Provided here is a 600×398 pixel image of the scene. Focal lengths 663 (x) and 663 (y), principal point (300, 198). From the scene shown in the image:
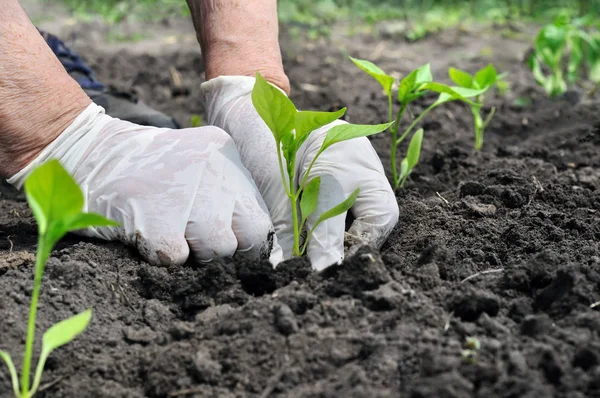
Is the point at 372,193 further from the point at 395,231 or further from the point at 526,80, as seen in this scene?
the point at 526,80

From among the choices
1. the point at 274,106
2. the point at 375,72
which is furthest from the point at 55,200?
the point at 375,72

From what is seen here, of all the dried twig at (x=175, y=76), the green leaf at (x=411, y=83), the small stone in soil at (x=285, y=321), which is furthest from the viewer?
the dried twig at (x=175, y=76)

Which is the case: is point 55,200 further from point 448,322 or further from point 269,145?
point 269,145

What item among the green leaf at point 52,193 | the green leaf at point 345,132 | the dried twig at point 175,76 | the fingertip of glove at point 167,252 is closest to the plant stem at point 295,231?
the green leaf at point 345,132

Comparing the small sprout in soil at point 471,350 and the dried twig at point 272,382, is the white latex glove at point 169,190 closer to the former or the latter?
the dried twig at point 272,382

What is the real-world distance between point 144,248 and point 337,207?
0.53 m

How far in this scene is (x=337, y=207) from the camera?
170 centimetres

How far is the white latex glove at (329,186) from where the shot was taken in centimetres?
180

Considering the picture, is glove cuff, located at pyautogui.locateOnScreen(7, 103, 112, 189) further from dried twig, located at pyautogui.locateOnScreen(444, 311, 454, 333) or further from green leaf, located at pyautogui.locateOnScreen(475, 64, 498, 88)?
green leaf, located at pyautogui.locateOnScreen(475, 64, 498, 88)

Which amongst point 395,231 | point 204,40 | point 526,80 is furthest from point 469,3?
point 395,231

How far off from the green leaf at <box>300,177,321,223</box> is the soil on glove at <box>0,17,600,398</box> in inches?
8.0

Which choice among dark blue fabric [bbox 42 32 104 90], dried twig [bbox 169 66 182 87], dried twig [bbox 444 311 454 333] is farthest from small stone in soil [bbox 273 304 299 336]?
dried twig [bbox 169 66 182 87]

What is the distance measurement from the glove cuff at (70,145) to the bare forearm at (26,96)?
0.02 metres

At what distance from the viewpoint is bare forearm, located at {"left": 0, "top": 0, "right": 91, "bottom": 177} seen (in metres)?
2.00
